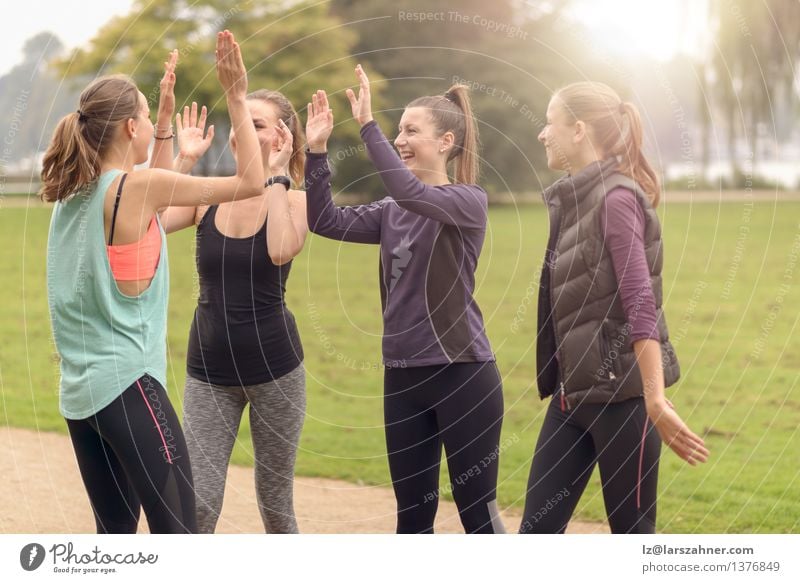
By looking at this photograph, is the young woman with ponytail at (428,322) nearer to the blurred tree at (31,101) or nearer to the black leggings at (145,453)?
the black leggings at (145,453)

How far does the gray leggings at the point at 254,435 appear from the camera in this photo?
5.41 meters

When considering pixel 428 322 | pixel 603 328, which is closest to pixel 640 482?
pixel 603 328

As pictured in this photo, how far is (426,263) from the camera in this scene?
5270mm

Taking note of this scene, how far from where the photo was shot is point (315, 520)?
8047 millimetres

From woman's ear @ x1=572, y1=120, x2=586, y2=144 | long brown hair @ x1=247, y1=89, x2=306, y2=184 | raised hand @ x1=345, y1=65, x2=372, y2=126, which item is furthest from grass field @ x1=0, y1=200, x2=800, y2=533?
woman's ear @ x1=572, y1=120, x2=586, y2=144

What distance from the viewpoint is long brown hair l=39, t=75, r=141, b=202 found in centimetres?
469

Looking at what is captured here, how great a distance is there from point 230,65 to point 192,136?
4.41 ft

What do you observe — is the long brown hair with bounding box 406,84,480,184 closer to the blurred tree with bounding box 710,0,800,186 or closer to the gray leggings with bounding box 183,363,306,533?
the gray leggings with bounding box 183,363,306,533

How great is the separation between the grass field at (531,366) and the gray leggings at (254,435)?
3373 mm

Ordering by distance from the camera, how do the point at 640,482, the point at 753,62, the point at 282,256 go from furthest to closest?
the point at 753,62 → the point at 282,256 → the point at 640,482

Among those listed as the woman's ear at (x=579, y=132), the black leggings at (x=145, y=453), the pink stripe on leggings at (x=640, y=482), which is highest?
the woman's ear at (x=579, y=132)

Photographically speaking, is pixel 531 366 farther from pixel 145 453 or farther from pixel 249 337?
pixel 145 453

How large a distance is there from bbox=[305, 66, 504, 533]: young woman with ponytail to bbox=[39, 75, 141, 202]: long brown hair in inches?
35.1

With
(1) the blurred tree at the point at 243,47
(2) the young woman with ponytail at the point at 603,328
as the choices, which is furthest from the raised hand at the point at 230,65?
(1) the blurred tree at the point at 243,47
